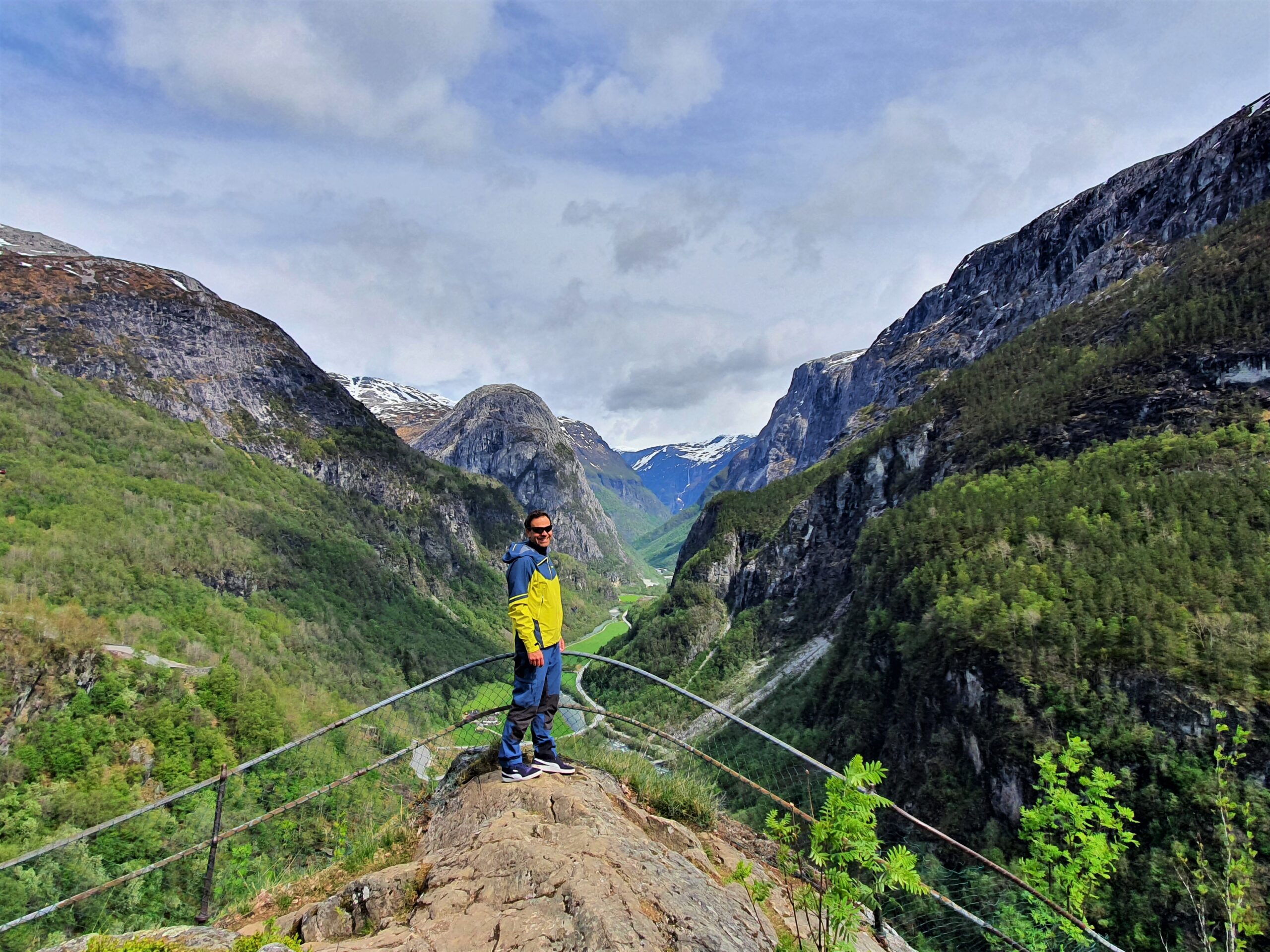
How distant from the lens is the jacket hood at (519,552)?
24.1 ft

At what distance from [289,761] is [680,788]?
135ft

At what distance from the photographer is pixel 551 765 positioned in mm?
7758

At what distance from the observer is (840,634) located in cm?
6219

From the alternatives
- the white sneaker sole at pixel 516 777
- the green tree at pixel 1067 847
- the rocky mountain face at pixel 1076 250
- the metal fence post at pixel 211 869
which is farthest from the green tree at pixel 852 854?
the rocky mountain face at pixel 1076 250

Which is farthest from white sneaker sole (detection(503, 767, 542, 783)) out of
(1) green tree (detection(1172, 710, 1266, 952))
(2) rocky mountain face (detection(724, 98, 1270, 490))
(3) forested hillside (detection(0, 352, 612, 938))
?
(2) rocky mountain face (detection(724, 98, 1270, 490))

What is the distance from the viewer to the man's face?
25.8ft

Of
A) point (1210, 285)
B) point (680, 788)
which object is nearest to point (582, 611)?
point (1210, 285)

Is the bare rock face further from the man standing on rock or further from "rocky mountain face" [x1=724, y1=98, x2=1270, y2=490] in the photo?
"rocky mountain face" [x1=724, y1=98, x2=1270, y2=490]

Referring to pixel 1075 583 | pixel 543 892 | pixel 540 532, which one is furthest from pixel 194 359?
pixel 1075 583

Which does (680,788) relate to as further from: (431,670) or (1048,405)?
(431,670)

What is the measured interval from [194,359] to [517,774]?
6833 inches

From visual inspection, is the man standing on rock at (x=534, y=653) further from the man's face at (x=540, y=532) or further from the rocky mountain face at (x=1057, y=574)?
the rocky mountain face at (x=1057, y=574)

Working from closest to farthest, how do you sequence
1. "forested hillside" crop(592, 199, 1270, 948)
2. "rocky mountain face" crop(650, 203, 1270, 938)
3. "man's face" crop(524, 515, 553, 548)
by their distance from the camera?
"man's face" crop(524, 515, 553, 548) → "forested hillside" crop(592, 199, 1270, 948) → "rocky mountain face" crop(650, 203, 1270, 938)

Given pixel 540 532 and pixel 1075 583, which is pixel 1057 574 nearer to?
pixel 1075 583
